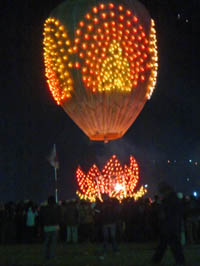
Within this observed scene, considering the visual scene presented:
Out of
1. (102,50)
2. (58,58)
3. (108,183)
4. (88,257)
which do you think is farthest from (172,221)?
(108,183)

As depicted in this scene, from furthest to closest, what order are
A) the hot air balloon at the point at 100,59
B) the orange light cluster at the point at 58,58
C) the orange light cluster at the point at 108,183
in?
1. the orange light cluster at the point at 108,183
2. the orange light cluster at the point at 58,58
3. the hot air balloon at the point at 100,59

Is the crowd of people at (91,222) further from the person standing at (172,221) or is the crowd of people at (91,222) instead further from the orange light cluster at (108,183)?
the orange light cluster at (108,183)

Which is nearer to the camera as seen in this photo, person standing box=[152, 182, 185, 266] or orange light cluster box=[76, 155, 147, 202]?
person standing box=[152, 182, 185, 266]

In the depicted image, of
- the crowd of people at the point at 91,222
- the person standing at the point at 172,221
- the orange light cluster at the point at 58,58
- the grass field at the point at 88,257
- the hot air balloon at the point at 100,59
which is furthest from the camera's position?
the orange light cluster at the point at 58,58

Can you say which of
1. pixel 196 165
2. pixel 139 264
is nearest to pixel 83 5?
pixel 139 264

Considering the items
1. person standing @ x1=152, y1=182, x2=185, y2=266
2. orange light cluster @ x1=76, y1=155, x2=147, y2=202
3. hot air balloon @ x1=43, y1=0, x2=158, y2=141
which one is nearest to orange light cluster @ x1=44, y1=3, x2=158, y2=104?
hot air balloon @ x1=43, y1=0, x2=158, y2=141

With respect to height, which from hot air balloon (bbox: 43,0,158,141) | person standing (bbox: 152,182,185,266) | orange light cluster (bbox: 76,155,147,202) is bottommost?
person standing (bbox: 152,182,185,266)

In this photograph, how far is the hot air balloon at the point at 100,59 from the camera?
2211cm

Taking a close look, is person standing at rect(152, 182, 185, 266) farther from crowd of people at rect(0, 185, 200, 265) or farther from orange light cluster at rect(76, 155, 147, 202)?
orange light cluster at rect(76, 155, 147, 202)

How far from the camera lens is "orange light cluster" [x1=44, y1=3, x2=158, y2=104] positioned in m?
22.1

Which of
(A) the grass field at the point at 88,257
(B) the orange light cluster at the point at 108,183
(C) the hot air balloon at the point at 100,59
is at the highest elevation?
(C) the hot air balloon at the point at 100,59

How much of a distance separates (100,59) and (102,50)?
1.15 ft

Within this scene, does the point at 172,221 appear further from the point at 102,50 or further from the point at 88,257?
the point at 102,50

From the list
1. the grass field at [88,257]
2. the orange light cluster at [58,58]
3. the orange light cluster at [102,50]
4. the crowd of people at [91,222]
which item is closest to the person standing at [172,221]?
the grass field at [88,257]
